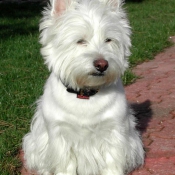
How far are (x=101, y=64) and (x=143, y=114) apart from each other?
8.08ft

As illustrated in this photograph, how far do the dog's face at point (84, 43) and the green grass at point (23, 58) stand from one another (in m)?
1.14

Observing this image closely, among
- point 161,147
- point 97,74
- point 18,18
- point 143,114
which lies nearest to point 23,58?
point 143,114

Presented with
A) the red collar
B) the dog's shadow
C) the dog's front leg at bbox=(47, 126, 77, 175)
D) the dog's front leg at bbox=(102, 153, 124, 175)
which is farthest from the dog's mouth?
the dog's shadow

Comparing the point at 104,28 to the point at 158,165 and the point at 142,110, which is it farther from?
the point at 142,110

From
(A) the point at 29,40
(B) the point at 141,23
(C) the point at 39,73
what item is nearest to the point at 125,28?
(C) the point at 39,73

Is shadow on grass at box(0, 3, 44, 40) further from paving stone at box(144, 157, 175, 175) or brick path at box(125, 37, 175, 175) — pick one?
paving stone at box(144, 157, 175, 175)

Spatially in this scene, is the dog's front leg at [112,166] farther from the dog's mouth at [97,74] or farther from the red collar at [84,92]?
the dog's mouth at [97,74]

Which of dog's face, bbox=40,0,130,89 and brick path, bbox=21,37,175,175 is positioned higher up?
dog's face, bbox=40,0,130,89

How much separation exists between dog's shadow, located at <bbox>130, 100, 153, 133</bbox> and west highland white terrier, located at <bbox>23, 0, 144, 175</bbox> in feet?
4.15

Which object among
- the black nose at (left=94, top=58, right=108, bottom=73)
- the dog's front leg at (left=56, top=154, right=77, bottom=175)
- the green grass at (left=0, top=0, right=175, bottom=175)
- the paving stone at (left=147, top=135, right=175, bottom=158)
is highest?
the black nose at (left=94, top=58, right=108, bottom=73)

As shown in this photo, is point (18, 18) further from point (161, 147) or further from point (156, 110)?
point (161, 147)

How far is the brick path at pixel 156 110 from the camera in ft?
14.9

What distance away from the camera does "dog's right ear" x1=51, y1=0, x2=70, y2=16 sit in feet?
12.9

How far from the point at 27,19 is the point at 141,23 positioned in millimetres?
3353
